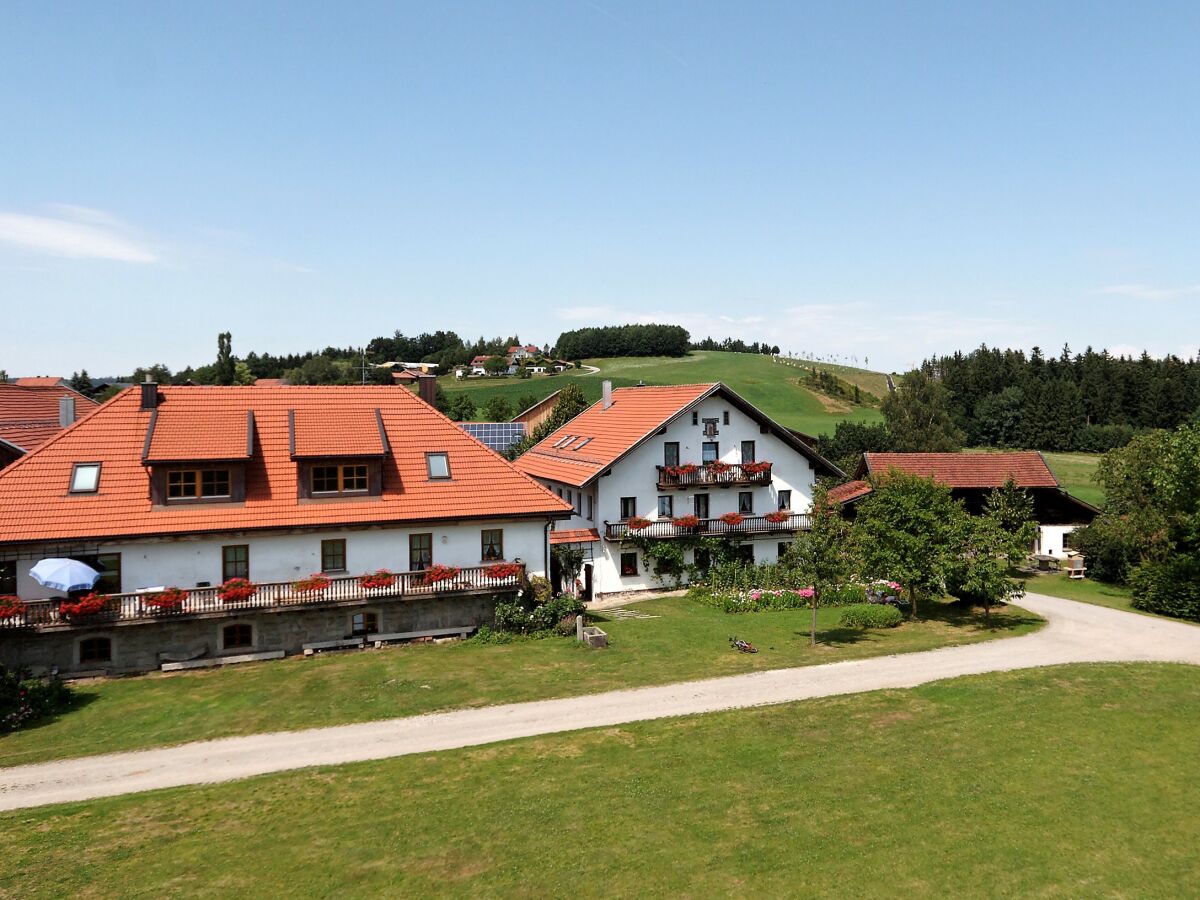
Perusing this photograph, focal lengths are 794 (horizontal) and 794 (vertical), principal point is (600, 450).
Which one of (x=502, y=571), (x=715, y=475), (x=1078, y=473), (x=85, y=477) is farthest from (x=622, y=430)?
(x=1078, y=473)

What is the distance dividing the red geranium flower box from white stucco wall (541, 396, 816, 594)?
19.0 meters

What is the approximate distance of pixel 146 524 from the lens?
1058 inches

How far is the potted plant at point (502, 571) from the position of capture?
30.0m

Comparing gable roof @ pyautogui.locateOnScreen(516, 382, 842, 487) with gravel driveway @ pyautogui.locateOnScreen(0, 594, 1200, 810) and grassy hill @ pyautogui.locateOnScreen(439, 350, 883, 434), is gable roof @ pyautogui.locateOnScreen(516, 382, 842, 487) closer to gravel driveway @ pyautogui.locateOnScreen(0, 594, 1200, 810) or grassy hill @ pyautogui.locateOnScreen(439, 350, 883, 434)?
gravel driveway @ pyautogui.locateOnScreen(0, 594, 1200, 810)

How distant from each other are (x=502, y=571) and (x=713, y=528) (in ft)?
46.1

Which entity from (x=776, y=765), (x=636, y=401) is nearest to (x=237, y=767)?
(x=776, y=765)

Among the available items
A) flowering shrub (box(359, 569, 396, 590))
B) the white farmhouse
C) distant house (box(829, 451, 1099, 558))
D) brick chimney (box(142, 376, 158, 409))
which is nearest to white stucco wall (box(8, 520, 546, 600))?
flowering shrub (box(359, 569, 396, 590))

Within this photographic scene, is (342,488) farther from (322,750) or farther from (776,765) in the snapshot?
(776,765)

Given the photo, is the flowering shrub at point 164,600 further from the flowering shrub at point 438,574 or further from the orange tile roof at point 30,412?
the orange tile roof at point 30,412

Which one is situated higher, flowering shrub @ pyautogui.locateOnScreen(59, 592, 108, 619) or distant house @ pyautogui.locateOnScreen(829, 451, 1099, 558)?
distant house @ pyautogui.locateOnScreen(829, 451, 1099, 558)

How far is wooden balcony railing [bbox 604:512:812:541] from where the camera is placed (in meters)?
39.2

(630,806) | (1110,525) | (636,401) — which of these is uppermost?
(636,401)

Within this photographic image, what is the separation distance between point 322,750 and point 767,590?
24.0 metres

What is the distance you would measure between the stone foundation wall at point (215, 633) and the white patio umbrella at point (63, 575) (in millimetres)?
1631
